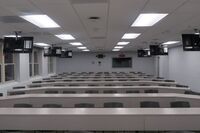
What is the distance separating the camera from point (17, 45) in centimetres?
675

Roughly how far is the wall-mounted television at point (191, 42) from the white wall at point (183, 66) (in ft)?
14.5

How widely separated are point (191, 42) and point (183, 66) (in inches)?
271

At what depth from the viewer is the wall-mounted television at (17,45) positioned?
22.0 ft

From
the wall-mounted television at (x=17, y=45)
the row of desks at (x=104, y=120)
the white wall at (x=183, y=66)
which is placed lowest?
the row of desks at (x=104, y=120)

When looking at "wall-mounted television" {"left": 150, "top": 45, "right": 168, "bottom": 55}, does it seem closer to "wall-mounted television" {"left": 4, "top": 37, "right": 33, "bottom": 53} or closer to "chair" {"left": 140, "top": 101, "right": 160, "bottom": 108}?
"wall-mounted television" {"left": 4, "top": 37, "right": 33, "bottom": 53}

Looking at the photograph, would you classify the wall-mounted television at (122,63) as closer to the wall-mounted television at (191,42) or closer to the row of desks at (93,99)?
the wall-mounted television at (191,42)

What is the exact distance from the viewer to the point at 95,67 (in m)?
22.3

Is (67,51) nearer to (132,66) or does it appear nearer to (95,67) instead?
(95,67)

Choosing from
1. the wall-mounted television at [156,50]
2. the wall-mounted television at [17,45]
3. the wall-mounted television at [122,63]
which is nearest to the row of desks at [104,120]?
the wall-mounted television at [17,45]

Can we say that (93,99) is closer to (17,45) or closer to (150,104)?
(150,104)

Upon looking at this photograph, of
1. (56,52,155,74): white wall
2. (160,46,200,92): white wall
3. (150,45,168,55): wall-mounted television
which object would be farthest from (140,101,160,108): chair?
(56,52,155,74): white wall

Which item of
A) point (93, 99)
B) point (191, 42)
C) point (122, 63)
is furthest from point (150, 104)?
point (122, 63)

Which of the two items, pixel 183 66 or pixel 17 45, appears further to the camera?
pixel 183 66

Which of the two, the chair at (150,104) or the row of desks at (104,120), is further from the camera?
the chair at (150,104)
